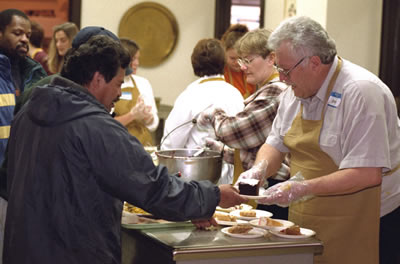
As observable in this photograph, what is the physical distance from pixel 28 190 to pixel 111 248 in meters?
0.38

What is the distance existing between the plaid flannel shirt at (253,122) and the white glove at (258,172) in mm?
413

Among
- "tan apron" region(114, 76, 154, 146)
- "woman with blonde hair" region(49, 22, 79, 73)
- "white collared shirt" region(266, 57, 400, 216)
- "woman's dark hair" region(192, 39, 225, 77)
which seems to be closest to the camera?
"white collared shirt" region(266, 57, 400, 216)

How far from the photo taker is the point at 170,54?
841 cm

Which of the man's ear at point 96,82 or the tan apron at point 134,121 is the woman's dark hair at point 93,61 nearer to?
the man's ear at point 96,82

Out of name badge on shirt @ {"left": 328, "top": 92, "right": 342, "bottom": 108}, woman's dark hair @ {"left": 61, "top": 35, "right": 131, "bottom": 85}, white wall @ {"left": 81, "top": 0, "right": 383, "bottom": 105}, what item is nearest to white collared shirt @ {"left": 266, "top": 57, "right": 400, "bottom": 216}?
name badge on shirt @ {"left": 328, "top": 92, "right": 342, "bottom": 108}

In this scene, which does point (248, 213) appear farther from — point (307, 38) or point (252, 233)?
point (307, 38)

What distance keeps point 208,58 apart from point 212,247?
2393 millimetres

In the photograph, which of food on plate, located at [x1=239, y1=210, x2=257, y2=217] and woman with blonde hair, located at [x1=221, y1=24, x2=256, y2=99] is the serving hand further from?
woman with blonde hair, located at [x1=221, y1=24, x2=256, y2=99]

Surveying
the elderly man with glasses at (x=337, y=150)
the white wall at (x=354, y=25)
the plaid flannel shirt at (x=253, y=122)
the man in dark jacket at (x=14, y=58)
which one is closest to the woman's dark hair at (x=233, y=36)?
the white wall at (x=354, y=25)

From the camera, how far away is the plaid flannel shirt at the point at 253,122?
135 inches

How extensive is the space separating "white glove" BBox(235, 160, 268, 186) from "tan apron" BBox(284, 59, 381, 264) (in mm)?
260

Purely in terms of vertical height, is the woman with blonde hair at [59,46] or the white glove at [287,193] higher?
the woman with blonde hair at [59,46]

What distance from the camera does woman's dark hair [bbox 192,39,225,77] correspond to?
4516 millimetres

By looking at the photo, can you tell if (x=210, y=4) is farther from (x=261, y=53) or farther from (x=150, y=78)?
(x=261, y=53)
